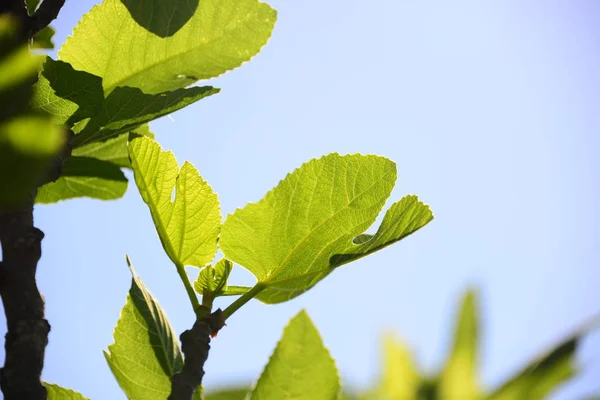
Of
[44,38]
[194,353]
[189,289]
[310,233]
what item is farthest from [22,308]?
[44,38]

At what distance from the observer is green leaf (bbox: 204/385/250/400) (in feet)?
4.03

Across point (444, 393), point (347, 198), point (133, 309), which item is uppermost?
point (347, 198)

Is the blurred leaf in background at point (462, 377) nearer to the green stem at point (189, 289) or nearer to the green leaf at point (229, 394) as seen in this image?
the green leaf at point (229, 394)

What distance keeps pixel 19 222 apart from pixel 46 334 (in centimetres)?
16

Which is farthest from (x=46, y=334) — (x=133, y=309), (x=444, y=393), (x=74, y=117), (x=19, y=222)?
(x=444, y=393)

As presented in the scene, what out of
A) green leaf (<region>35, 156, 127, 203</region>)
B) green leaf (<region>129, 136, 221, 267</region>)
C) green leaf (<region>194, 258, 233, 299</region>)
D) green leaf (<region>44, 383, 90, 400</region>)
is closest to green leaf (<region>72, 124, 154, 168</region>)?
green leaf (<region>35, 156, 127, 203</region>)

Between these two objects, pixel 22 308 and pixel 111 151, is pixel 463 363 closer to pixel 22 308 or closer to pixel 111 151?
pixel 22 308

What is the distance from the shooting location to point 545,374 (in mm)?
1123

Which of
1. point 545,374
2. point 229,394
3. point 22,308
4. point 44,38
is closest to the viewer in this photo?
point 22,308

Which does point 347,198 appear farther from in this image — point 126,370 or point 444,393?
point 126,370

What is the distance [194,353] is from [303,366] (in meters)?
0.18

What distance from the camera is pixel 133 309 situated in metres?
1.12

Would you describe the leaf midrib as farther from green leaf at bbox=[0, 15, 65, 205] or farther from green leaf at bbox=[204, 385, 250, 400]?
green leaf at bbox=[0, 15, 65, 205]

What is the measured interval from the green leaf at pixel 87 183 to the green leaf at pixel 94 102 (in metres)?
0.26
